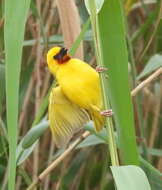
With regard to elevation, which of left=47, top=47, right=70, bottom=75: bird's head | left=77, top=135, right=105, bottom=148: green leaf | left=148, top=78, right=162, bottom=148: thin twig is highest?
left=47, top=47, right=70, bottom=75: bird's head

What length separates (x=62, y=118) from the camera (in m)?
0.90

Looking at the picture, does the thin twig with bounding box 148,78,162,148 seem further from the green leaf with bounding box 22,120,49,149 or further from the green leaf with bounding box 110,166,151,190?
the green leaf with bounding box 110,166,151,190

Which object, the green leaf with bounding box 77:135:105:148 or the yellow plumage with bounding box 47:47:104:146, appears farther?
the green leaf with bounding box 77:135:105:148

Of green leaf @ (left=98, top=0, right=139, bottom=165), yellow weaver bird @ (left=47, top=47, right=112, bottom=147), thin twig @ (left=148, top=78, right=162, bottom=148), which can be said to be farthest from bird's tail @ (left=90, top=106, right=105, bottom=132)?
thin twig @ (left=148, top=78, right=162, bottom=148)

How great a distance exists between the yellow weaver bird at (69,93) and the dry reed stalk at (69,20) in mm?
32

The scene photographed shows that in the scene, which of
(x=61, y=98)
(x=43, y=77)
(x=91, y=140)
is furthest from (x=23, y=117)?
(x=61, y=98)

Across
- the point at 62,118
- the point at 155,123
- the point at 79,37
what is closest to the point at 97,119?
the point at 62,118

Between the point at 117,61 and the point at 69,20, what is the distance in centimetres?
26

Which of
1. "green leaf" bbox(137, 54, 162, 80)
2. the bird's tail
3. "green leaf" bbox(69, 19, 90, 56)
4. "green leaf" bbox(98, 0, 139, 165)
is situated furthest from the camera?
"green leaf" bbox(137, 54, 162, 80)

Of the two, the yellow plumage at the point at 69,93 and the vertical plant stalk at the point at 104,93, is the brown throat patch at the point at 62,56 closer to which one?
the yellow plumage at the point at 69,93

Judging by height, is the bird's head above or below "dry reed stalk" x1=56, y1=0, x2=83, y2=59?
below

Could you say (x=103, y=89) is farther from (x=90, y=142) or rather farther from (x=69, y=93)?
(x=90, y=142)

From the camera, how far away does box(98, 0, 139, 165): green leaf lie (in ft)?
2.06

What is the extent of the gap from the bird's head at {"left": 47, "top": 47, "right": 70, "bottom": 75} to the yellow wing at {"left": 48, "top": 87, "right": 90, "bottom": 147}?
1.9 inches
